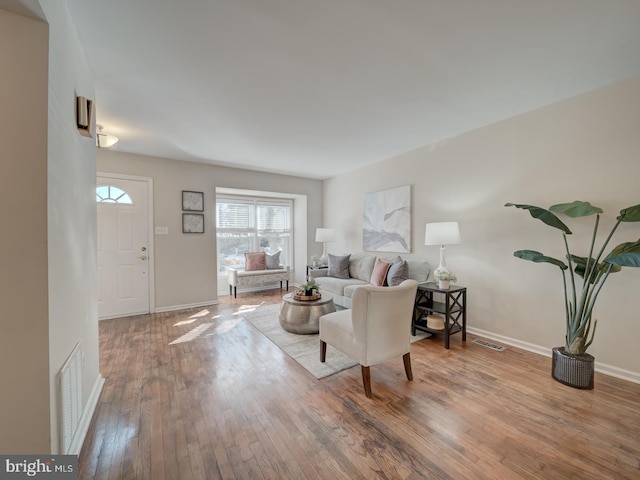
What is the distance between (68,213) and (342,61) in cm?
208

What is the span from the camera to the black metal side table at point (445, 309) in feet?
9.87

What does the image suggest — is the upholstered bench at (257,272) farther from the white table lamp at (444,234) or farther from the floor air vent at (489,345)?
the floor air vent at (489,345)

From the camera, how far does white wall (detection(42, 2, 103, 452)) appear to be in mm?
1253

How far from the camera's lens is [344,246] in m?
→ 5.55

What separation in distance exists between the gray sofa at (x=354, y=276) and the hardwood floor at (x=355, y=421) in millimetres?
1292

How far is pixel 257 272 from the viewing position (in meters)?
5.51

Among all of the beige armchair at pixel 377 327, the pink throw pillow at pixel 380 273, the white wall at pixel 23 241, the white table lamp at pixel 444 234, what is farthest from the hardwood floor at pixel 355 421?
the pink throw pillow at pixel 380 273

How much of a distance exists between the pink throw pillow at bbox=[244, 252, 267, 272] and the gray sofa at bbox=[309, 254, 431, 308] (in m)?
1.29

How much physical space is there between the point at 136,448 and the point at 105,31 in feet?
8.58

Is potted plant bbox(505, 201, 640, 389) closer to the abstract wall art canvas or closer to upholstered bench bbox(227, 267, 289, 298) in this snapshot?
the abstract wall art canvas

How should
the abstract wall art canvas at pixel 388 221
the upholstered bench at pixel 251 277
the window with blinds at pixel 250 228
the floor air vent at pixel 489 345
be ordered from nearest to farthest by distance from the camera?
the floor air vent at pixel 489 345
the abstract wall art canvas at pixel 388 221
the upholstered bench at pixel 251 277
the window with blinds at pixel 250 228

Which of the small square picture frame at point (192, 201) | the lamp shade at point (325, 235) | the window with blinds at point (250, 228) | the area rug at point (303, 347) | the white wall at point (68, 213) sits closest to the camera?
the white wall at point (68, 213)

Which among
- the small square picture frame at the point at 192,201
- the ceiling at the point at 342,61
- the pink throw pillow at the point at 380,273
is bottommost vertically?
the pink throw pillow at the point at 380,273

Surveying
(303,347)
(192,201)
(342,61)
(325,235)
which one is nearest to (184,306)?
(192,201)
